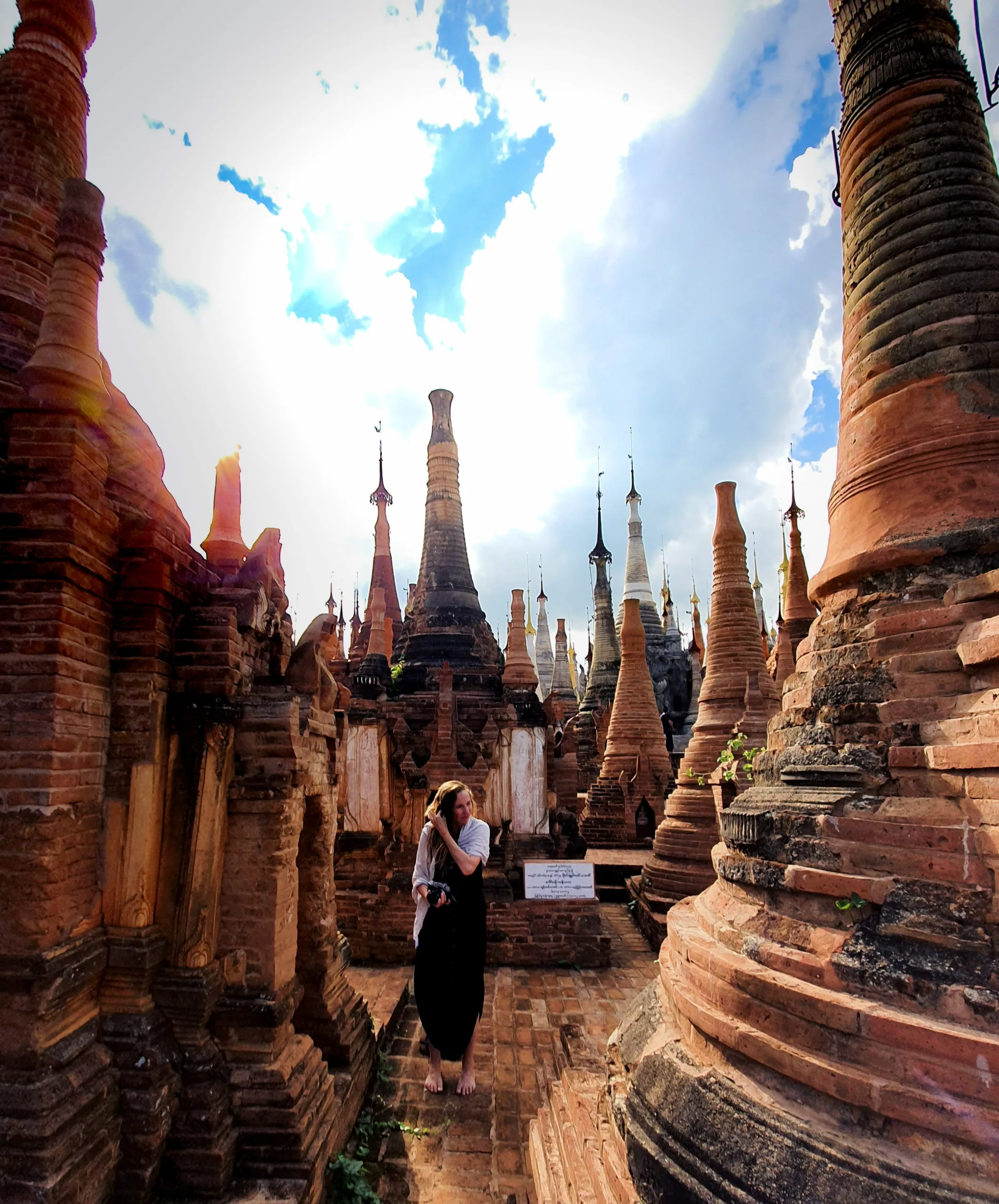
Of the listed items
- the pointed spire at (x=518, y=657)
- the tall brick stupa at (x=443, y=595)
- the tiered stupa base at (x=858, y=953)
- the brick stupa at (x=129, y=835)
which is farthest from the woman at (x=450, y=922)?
the tall brick stupa at (x=443, y=595)

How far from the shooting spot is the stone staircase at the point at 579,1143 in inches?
137

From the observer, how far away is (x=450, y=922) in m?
4.86

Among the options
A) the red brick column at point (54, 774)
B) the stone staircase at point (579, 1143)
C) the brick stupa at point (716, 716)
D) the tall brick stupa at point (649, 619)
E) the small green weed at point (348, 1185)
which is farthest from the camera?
the tall brick stupa at point (649, 619)

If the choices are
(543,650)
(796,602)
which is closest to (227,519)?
(796,602)

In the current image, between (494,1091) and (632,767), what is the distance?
11.3 m

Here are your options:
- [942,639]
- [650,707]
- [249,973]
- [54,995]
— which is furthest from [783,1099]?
[650,707]

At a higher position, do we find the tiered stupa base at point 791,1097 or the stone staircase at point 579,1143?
the tiered stupa base at point 791,1097

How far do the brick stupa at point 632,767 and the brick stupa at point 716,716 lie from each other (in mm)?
4128

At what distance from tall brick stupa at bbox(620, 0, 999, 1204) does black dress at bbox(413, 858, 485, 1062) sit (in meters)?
1.32

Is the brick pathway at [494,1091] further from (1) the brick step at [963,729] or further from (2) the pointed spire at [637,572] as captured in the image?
(2) the pointed spire at [637,572]

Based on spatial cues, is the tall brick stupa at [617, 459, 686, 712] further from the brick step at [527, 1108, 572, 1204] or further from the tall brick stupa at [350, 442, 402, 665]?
the brick step at [527, 1108, 572, 1204]

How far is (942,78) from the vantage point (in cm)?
412

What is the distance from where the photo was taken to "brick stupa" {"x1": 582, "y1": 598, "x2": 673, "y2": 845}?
52.8 feet

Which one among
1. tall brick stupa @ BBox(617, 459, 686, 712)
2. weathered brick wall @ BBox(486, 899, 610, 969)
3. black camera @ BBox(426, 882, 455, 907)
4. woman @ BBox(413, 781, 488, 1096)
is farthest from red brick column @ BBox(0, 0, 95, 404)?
tall brick stupa @ BBox(617, 459, 686, 712)
